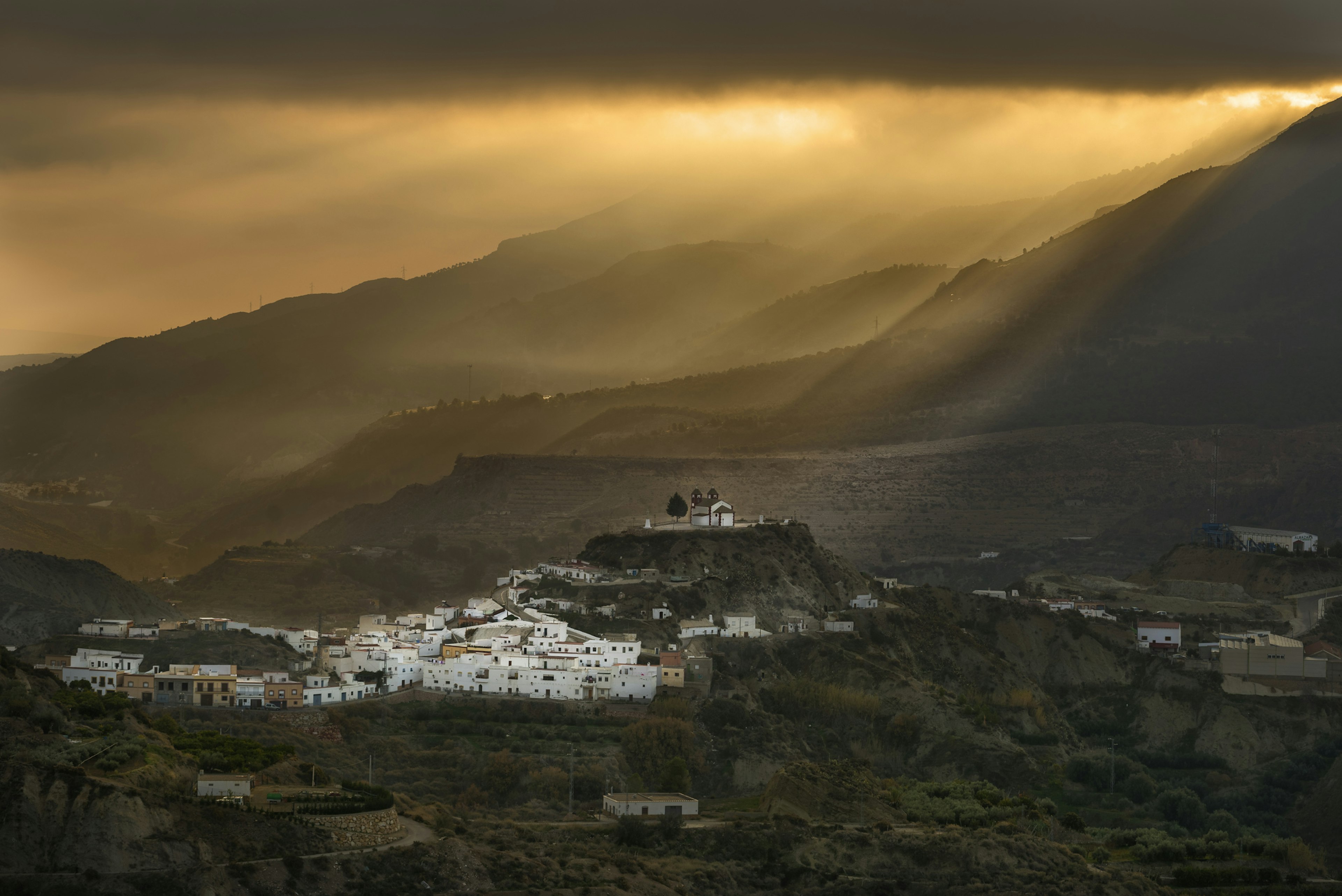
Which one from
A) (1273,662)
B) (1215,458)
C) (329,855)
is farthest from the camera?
A: (1215,458)

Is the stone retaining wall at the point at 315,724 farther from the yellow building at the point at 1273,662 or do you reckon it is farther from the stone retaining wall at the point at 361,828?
the yellow building at the point at 1273,662

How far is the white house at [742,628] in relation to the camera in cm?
7244

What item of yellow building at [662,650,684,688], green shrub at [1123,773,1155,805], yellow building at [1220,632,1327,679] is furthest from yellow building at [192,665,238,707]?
yellow building at [1220,632,1327,679]

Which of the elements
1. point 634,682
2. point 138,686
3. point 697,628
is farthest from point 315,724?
point 697,628

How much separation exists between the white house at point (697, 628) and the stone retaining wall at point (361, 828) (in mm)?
29930

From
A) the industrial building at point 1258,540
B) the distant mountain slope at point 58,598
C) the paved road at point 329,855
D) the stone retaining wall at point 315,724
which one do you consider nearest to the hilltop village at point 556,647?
the stone retaining wall at point 315,724

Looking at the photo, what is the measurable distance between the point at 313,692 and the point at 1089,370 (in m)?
103

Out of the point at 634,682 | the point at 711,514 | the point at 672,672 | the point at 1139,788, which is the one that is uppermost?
the point at 711,514

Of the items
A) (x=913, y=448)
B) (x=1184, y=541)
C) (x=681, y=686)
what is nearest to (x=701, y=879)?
(x=681, y=686)

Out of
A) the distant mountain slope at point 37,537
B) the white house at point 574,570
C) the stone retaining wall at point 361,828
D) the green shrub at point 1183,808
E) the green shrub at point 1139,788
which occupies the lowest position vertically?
the green shrub at point 1183,808

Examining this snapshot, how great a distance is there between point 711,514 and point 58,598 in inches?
1046

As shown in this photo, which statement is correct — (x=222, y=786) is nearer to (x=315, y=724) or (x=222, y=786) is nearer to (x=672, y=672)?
(x=315, y=724)

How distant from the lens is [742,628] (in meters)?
73.1

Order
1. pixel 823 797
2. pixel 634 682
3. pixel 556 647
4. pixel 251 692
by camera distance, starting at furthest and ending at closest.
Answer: pixel 556 647, pixel 634 682, pixel 251 692, pixel 823 797
